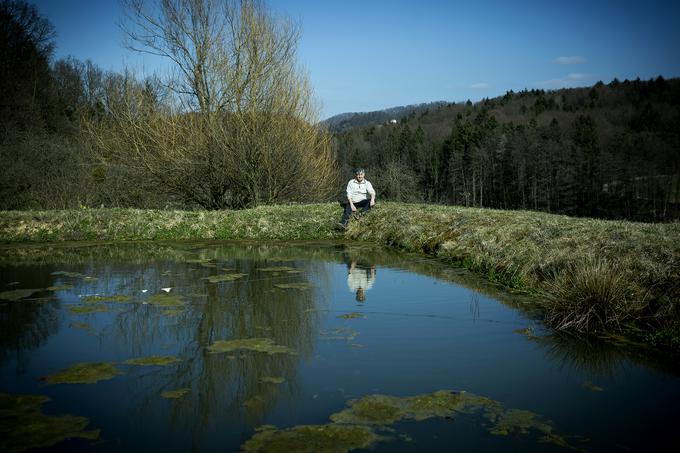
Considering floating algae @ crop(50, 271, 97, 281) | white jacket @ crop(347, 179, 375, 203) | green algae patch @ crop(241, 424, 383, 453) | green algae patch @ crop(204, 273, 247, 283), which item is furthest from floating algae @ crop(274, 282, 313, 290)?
white jacket @ crop(347, 179, 375, 203)

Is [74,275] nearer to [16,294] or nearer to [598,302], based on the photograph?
[16,294]

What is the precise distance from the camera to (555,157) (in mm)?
79750

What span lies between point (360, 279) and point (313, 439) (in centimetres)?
527

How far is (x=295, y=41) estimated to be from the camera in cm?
1831

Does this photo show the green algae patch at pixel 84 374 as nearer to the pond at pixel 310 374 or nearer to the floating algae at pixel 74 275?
the pond at pixel 310 374

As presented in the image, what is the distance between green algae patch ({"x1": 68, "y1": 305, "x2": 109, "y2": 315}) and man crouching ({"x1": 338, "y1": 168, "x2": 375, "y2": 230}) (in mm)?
8327

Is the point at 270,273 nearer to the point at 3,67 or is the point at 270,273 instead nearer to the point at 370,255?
the point at 370,255

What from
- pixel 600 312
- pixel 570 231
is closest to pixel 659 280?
pixel 600 312

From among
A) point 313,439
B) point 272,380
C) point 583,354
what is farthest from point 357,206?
point 313,439

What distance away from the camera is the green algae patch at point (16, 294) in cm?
703

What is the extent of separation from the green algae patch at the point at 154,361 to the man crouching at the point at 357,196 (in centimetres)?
970

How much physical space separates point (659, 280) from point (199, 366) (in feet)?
16.5

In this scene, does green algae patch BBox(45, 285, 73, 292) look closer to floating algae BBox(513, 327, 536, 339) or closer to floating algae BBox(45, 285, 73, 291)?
floating algae BBox(45, 285, 73, 291)

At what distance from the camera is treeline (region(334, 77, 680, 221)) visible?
232 feet
